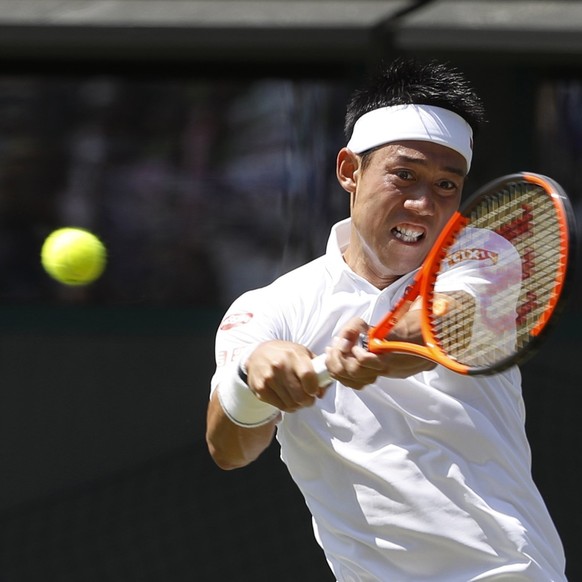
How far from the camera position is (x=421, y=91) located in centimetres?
291

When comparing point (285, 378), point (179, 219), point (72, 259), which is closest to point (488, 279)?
point (285, 378)

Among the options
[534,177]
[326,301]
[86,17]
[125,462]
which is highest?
[86,17]

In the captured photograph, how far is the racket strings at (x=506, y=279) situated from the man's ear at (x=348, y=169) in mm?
430

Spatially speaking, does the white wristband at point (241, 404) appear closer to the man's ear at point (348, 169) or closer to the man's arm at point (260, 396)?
the man's arm at point (260, 396)

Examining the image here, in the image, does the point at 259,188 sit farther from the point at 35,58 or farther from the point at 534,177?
the point at 534,177

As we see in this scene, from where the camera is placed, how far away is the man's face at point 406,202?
2736 mm

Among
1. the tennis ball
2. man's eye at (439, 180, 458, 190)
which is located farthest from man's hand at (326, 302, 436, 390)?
the tennis ball

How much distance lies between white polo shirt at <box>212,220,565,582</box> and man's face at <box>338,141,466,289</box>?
7cm

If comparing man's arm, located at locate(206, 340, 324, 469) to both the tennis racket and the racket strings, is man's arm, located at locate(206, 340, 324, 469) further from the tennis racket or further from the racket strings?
the racket strings

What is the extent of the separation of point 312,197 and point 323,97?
1.53 feet

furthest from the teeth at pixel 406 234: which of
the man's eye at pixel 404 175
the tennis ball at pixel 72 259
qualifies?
the tennis ball at pixel 72 259

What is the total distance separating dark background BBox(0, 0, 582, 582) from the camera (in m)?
5.63

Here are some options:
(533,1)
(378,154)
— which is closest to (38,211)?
(533,1)

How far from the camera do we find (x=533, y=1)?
5645mm
